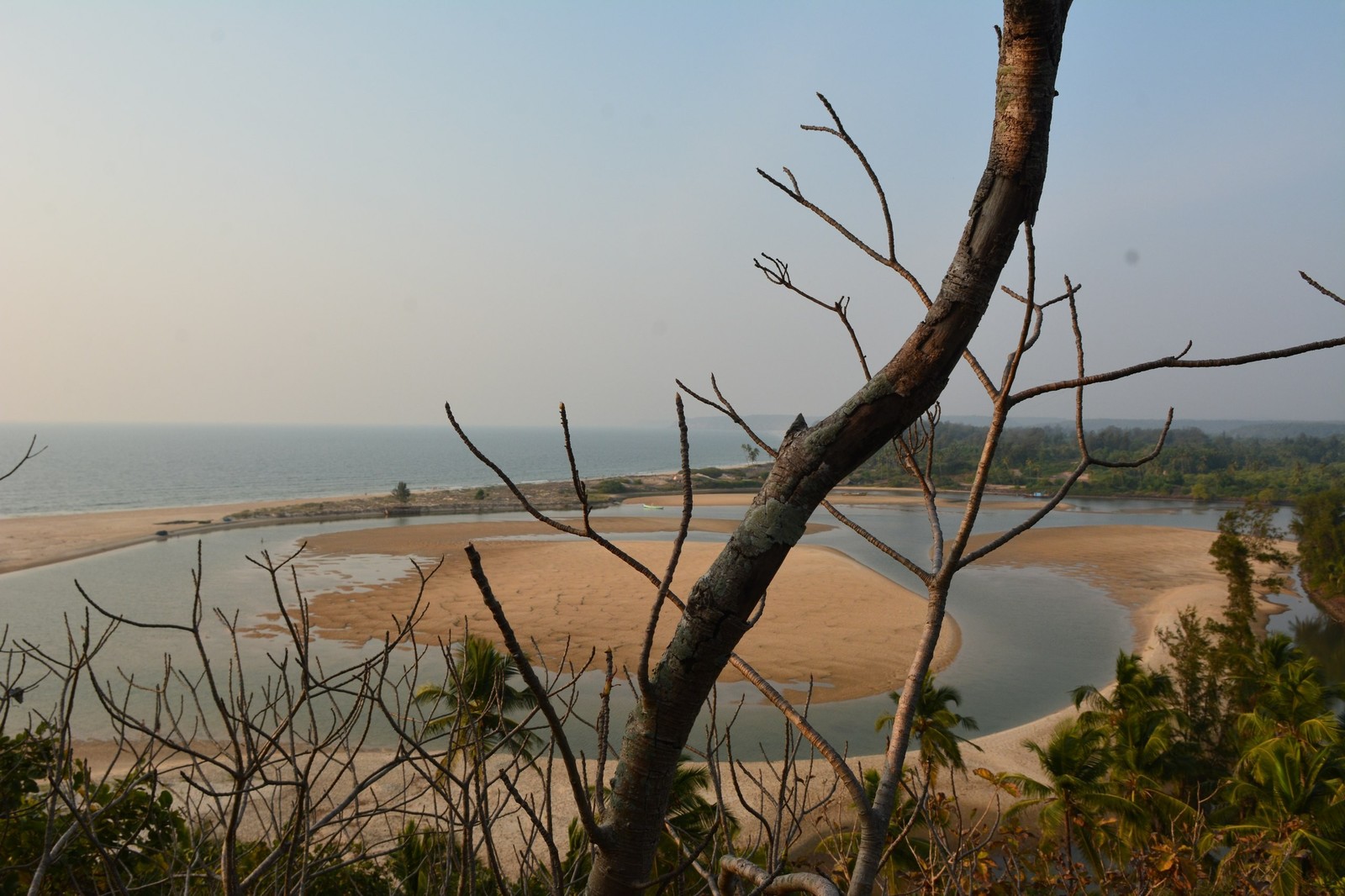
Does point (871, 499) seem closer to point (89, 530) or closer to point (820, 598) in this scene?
point (820, 598)

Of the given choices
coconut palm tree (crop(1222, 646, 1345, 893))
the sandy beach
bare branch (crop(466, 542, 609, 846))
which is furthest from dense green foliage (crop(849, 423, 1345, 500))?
bare branch (crop(466, 542, 609, 846))

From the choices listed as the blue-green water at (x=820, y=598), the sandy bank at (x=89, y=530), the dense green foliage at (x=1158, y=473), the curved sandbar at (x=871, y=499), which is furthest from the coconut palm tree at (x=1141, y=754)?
the dense green foliage at (x=1158, y=473)

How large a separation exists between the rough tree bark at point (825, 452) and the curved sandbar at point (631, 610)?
1431 centimetres

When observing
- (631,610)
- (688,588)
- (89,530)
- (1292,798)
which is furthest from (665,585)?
(89,530)

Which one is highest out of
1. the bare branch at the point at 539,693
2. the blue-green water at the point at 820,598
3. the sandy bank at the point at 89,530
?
the bare branch at the point at 539,693

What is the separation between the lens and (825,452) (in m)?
0.98

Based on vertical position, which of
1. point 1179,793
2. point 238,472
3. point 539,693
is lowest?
point 1179,793

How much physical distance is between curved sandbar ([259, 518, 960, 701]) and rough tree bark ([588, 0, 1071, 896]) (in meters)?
14.3

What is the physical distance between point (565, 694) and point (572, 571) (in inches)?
349

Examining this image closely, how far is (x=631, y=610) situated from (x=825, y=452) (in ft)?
70.7

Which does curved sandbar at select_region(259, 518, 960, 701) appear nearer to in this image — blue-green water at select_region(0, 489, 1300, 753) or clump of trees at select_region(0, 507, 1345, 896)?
blue-green water at select_region(0, 489, 1300, 753)

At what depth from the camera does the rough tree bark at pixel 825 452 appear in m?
0.96

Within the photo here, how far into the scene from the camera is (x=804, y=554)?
31.9m

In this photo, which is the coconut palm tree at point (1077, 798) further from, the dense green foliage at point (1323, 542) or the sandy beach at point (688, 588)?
the dense green foliage at point (1323, 542)
